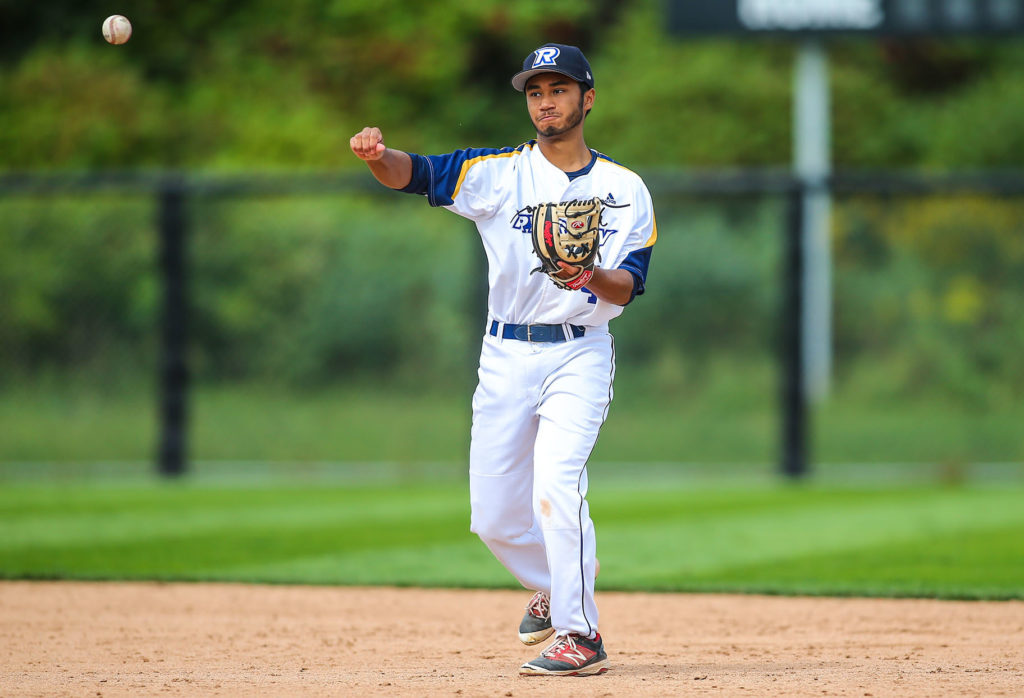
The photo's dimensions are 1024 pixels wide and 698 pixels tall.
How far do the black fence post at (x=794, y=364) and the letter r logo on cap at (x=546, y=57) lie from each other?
7.27m

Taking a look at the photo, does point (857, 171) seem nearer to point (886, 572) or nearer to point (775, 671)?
point (886, 572)

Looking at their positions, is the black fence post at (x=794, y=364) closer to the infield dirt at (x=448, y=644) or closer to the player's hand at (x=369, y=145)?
the infield dirt at (x=448, y=644)

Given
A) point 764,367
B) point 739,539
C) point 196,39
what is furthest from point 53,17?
point 739,539

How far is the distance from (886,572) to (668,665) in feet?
9.25

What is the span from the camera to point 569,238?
166 inches

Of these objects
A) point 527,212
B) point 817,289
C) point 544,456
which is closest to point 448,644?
point 544,456

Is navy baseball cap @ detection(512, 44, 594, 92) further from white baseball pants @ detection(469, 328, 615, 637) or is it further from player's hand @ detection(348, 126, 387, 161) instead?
white baseball pants @ detection(469, 328, 615, 637)

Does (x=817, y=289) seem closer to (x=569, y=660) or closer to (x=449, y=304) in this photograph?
(x=449, y=304)

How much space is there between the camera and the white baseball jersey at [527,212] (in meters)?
4.62

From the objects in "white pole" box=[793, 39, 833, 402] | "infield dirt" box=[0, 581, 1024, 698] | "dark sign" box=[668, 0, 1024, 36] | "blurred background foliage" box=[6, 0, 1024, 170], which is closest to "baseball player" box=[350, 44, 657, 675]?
"infield dirt" box=[0, 581, 1024, 698]

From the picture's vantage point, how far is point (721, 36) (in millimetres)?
12836

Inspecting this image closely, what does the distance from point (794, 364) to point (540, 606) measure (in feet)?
22.7

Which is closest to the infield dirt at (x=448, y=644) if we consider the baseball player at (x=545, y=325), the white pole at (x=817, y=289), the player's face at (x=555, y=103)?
the baseball player at (x=545, y=325)

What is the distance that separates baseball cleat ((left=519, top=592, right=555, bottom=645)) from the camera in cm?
493
